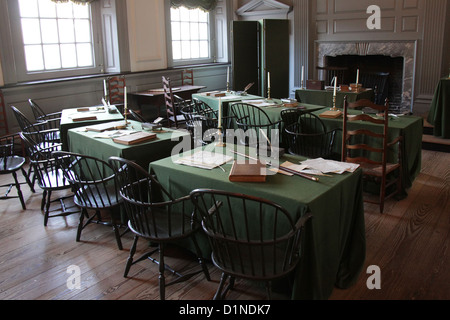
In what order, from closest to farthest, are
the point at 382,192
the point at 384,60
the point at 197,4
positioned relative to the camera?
the point at 382,192 → the point at 384,60 → the point at 197,4

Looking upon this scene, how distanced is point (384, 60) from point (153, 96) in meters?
3.93

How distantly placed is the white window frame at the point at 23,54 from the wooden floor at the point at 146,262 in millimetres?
2435

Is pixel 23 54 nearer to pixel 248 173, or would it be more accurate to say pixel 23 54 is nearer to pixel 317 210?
pixel 248 173

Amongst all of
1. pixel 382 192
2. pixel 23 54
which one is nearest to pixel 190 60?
pixel 23 54

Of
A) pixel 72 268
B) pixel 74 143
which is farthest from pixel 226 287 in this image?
pixel 74 143

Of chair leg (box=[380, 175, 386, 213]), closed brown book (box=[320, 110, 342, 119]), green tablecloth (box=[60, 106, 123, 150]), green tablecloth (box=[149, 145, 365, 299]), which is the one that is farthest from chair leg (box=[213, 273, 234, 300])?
green tablecloth (box=[60, 106, 123, 150])

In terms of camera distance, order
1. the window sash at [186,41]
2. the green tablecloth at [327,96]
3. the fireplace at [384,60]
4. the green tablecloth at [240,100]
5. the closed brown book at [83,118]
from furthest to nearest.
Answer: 1. the window sash at [186,41]
2. the fireplace at [384,60]
3. the green tablecloth at [327,96]
4. the green tablecloth at [240,100]
5. the closed brown book at [83,118]

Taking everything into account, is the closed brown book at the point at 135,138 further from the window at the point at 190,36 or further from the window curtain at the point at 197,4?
the window curtain at the point at 197,4

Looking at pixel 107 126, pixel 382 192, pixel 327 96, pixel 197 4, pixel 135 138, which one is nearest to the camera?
pixel 135 138

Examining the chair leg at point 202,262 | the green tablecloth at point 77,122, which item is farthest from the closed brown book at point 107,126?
the chair leg at point 202,262

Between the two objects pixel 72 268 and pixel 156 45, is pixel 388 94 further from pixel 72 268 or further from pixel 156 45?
pixel 72 268

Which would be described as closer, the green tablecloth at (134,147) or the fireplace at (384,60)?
the green tablecloth at (134,147)

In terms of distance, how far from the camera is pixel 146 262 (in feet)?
9.62

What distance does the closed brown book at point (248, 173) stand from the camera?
2.45 m
